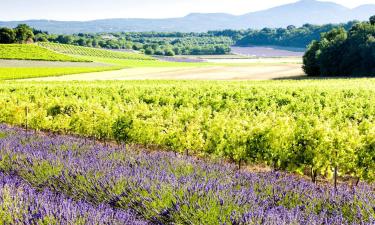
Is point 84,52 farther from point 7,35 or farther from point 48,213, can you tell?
point 48,213

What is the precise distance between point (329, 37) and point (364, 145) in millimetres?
64245

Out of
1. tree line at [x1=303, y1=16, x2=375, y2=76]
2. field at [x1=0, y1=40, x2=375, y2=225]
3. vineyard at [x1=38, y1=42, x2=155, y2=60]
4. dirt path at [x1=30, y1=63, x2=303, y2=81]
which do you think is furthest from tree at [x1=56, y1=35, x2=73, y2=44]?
field at [x1=0, y1=40, x2=375, y2=225]

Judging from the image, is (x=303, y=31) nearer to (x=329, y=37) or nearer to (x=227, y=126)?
(x=329, y=37)

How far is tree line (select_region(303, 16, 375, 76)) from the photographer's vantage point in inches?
2421

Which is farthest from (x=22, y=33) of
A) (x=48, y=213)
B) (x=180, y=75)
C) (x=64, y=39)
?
(x=48, y=213)

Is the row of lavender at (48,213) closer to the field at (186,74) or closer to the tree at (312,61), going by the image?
the field at (186,74)

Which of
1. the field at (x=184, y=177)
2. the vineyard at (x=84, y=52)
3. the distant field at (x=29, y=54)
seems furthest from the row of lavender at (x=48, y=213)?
the vineyard at (x=84, y=52)

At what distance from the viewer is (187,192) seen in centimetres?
524

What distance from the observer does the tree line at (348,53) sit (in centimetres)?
6150

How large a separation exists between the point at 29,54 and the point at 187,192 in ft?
305

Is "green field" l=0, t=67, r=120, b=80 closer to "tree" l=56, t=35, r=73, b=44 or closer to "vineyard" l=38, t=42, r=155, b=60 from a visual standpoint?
"vineyard" l=38, t=42, r=155, b=60

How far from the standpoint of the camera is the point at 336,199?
5.58m

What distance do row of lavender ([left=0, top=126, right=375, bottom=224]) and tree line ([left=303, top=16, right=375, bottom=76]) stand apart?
58.7 m

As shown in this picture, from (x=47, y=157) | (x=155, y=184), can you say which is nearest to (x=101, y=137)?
(x=47, y=157)
